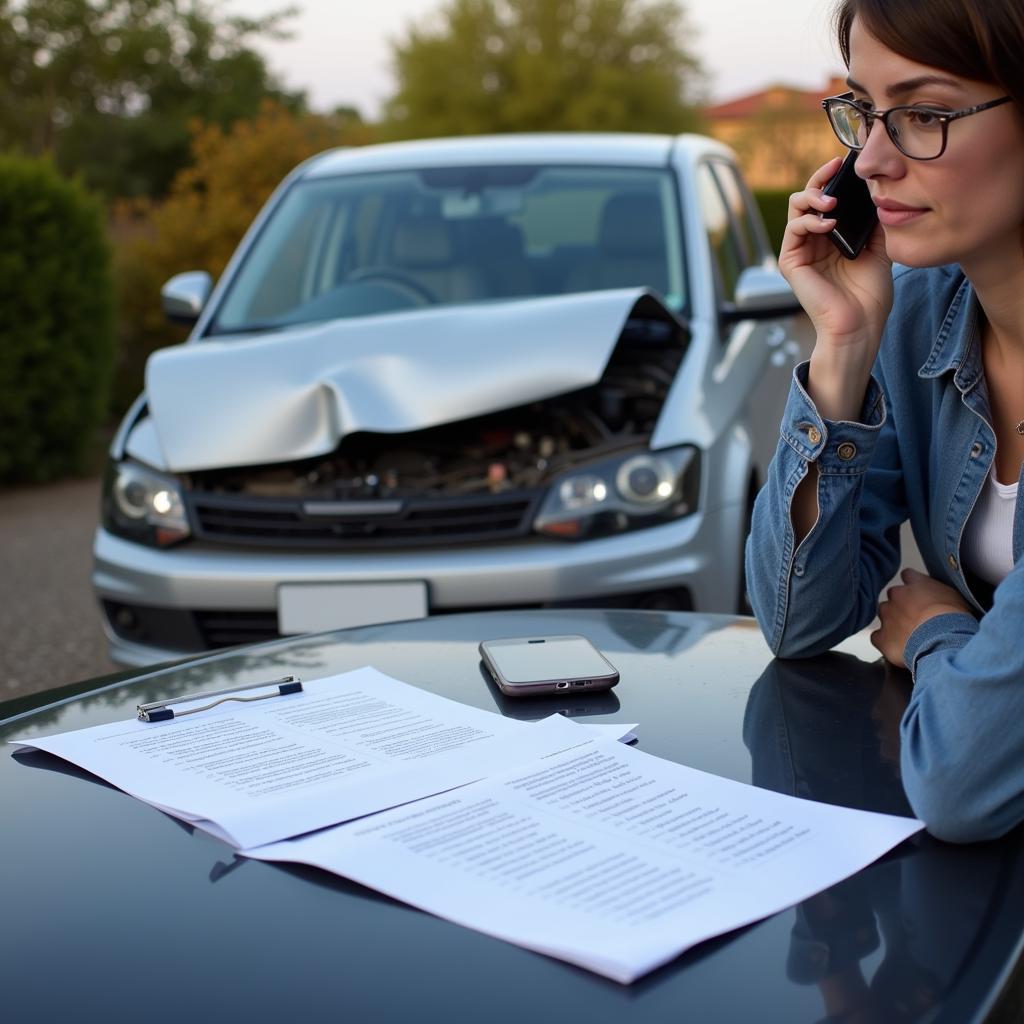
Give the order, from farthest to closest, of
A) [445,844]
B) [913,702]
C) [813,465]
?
[813,465], [913,702], [445,844]

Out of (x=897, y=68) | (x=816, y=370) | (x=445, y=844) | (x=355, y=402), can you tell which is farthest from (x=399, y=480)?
(x=445, y=844)

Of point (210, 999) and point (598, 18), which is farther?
point (598, 18)

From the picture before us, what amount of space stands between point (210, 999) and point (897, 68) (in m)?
1.22

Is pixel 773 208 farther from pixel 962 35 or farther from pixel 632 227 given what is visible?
pixel 962 35

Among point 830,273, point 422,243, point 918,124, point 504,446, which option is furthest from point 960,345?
point 422,243

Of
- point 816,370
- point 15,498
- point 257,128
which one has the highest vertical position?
point 816,370

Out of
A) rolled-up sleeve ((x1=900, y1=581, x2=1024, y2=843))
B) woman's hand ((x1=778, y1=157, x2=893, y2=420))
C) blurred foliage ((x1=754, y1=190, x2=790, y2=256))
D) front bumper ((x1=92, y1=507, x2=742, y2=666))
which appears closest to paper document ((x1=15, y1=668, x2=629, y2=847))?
rolled-up sleeve ((x1=900, y1=581, x2=1024, y2=843))

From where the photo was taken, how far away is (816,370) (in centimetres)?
176

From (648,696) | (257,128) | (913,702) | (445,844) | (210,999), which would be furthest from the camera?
(257,128)

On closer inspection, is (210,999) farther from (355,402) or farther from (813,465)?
(355,402)

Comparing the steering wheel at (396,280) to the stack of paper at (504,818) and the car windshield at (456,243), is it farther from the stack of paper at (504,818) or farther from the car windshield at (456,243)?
the stack of paper at (504,818)

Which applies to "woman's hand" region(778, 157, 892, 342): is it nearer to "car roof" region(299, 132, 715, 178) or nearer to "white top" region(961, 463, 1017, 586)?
"white top" region(961, 463, 1017, 586)

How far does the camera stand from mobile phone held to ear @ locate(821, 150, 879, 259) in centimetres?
188

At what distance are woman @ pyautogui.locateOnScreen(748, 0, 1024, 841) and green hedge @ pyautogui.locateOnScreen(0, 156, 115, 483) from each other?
7.37 meters
